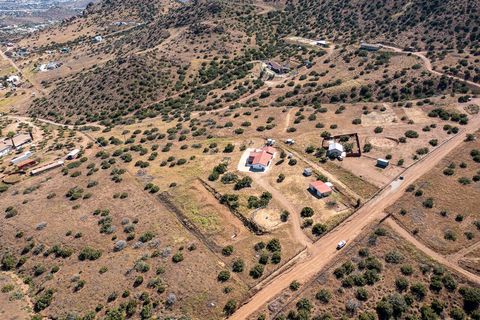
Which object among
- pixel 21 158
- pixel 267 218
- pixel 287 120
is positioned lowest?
pixel 21 158

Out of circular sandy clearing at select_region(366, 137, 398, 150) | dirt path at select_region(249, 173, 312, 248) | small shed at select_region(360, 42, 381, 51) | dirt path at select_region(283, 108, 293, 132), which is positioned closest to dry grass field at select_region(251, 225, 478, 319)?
dirt path at select_region(249, 173, 312, 248)

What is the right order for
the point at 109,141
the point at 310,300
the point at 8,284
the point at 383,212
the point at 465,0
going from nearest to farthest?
1. the point at 310,300
2. the point at 8,284
3. the point at 383,212
4. the point at 109,141
5. the point at 465,0

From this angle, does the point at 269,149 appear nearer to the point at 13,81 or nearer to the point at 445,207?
the point at 445,207

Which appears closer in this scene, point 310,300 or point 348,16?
point 310,300

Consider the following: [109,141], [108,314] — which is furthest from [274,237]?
[109,141]

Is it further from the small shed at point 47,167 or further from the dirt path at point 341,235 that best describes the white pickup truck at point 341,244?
the small shed at point 47,167

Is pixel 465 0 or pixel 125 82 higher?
pixel 465 0

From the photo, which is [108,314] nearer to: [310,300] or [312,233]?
[310,300]

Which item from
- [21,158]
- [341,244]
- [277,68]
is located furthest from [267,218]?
[277,68]
